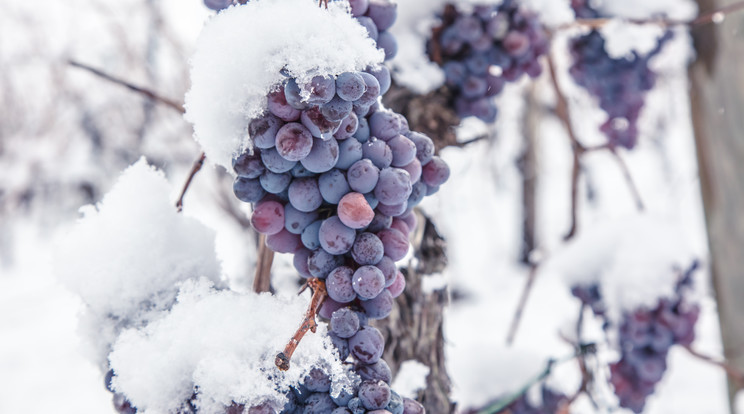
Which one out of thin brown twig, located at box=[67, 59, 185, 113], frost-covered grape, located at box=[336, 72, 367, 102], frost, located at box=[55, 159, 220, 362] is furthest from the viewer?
thin brown twig, located at box=[67, 59, 185, 113]

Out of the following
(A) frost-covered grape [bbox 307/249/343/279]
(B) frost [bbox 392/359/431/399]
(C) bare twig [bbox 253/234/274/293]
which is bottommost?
(B) frost [bbox 392/359/431/399]

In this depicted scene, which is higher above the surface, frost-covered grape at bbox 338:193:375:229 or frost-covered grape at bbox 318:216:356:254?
frost-covered grape at bbox 338:193:375:229

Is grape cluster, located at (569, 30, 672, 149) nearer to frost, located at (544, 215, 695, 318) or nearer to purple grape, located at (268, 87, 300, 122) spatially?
frost, located at (544, 215, 695, 318)

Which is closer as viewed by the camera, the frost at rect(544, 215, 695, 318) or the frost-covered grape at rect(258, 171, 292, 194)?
the frost-covered grape at rect(258, 171, 292, 194)

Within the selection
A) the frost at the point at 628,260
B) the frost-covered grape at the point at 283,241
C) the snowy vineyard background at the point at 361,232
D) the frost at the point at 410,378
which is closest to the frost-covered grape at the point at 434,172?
the snowy vineyard background at the point at 361,232

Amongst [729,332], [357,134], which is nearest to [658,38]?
[729,332]

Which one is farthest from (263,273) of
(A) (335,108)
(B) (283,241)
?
(A) (335,108)

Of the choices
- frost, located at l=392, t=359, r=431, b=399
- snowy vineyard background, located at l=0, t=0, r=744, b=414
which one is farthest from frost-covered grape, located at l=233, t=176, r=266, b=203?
frost, located at l=392, t=359, r=431, b=399
